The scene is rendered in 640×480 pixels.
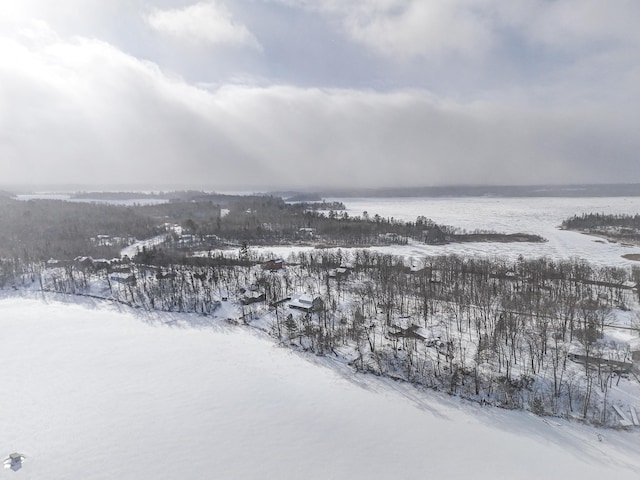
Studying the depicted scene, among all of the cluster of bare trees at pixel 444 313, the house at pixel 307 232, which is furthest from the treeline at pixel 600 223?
the house at pixel 307 232

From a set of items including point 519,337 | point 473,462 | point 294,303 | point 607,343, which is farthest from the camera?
point 294,303

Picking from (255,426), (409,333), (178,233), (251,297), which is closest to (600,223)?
(409,333)

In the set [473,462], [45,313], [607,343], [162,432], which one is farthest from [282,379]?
[45,313]

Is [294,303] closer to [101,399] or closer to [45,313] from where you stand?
[101,399]

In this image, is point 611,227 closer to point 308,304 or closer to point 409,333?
point 409,333

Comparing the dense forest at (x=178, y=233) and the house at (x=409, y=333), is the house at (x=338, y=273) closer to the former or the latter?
the house at (x=409, y=333)
